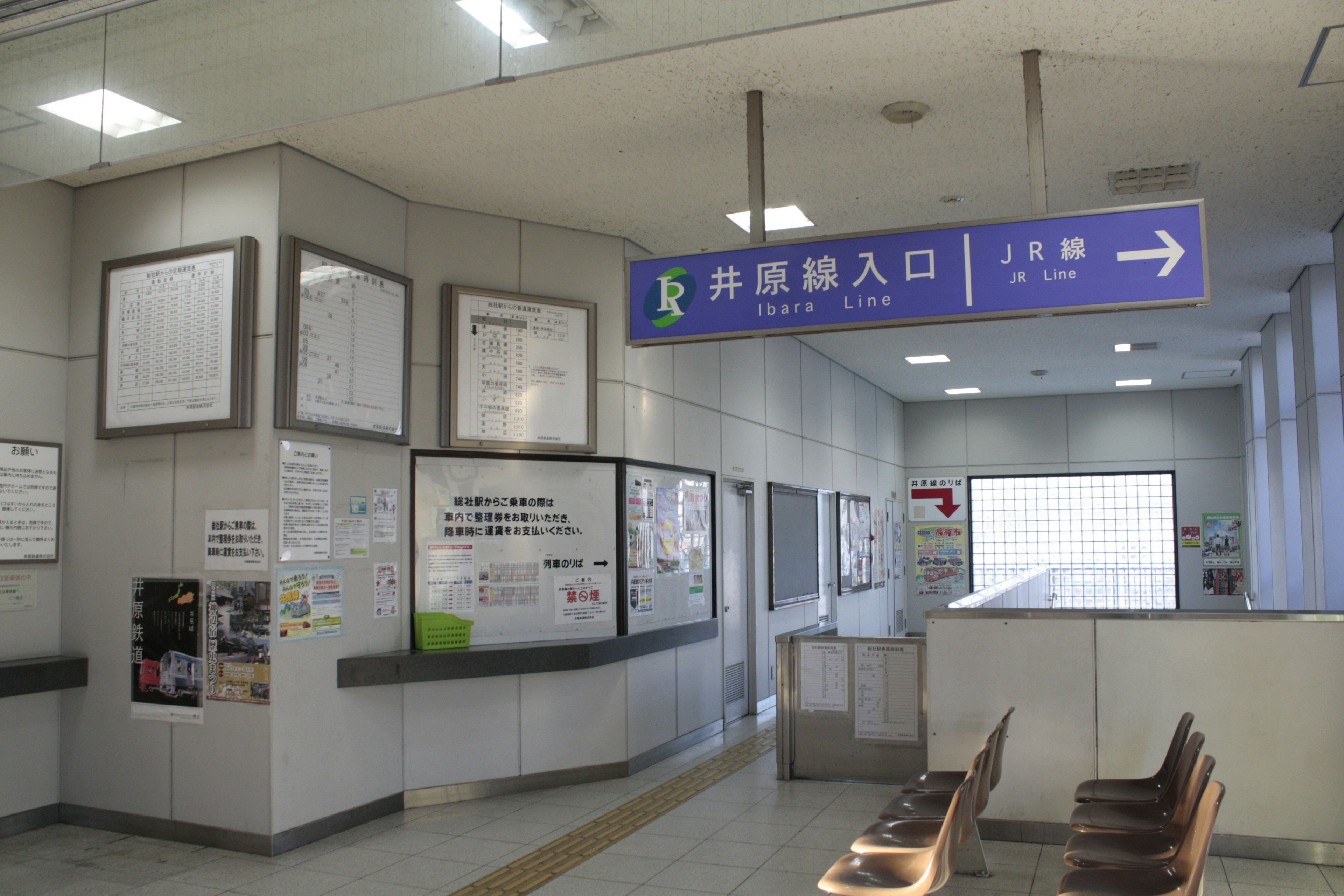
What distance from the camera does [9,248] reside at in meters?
4.74

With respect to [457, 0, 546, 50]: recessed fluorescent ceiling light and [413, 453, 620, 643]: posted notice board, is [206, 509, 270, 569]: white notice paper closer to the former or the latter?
[413, 453, 620, 643]: posted notice board

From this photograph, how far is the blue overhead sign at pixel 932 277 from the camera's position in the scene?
3.36 m

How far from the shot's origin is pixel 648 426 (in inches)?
245

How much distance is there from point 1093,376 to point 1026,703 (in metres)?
7.64

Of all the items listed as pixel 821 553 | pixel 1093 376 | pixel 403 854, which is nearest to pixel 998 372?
pixel 1093 376

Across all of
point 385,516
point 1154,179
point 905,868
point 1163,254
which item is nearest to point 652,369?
point 385,516

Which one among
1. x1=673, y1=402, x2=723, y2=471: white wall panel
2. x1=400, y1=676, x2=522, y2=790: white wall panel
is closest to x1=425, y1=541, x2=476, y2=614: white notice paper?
x1=400, y1=676, x2=522, y2=790: white wall panel

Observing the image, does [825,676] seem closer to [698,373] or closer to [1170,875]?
[698,373]

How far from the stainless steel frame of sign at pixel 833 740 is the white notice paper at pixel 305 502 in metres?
2.63

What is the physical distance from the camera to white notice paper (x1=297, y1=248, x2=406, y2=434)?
4527 mm

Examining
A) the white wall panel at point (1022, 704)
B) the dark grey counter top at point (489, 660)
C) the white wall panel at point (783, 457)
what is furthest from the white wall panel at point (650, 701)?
the white wall panel at point (783, 457)

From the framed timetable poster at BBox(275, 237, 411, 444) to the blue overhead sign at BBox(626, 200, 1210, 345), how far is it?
1588mm

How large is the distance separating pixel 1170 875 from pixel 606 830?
2633mm

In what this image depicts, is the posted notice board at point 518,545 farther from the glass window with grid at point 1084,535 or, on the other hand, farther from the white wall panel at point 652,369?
the glass window with grid at point 1084,535
